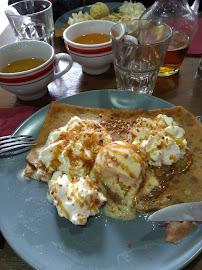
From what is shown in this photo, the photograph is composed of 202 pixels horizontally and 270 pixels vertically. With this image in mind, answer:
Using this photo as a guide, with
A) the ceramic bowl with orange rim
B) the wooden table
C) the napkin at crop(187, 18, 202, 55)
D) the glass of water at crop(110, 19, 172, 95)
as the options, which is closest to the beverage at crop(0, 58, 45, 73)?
the ceramic bowl with orange rim

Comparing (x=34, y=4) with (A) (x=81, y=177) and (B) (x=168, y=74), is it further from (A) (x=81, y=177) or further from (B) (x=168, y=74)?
(A) (x=81, y=177)

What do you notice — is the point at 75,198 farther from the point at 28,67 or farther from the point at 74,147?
the point at 28,67

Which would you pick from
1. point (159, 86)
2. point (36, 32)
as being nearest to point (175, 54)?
point (159, 86)

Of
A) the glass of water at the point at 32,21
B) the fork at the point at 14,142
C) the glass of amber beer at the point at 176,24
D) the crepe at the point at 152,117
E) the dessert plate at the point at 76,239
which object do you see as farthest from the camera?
the glass of water at the point at 32,21

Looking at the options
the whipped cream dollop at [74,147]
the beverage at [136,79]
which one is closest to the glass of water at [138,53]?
the beverage at [136,79]

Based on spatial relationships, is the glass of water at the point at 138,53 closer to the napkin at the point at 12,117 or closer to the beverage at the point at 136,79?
the beverage at the point at 136,79

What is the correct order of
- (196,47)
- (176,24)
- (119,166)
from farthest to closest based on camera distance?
(196,47) < (176,24) < (119,166)
